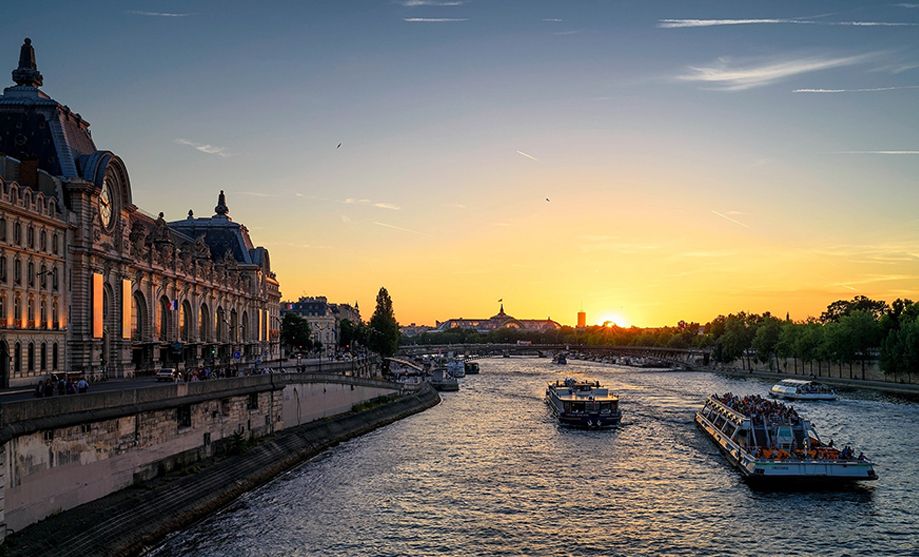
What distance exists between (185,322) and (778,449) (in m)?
55.5

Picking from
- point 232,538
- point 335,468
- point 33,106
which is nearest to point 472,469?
point 335,468

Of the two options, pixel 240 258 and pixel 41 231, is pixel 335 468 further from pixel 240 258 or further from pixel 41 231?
pixel 240 258

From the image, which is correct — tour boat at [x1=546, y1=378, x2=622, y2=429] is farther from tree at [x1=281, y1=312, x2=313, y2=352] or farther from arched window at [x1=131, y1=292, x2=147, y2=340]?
tree at [x1=281, y1=312, x2=313, y2=352]

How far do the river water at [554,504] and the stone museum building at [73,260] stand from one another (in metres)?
15.9

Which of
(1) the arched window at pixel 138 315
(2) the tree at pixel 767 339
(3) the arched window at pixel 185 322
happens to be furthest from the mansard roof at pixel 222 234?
(2) the tree at pixel 767 339

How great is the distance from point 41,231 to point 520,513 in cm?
3205

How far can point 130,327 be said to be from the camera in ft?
215

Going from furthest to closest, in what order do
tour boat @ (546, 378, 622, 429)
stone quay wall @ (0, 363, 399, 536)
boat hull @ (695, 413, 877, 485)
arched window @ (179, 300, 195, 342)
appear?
arched window @ (179, 300, 195, 342)
tour boat @ (546, 378, 622, 429)
boat hull @ (695, 413, 877, 485)
stone quay wall @ (0, 363, 399, 536)

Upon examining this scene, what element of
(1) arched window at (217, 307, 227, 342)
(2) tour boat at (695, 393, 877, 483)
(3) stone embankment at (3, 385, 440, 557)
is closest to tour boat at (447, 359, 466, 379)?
(1) arched window at (217, 307, 227, 342)

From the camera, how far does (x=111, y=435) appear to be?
3569 cm

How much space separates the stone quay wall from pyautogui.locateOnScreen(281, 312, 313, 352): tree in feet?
345

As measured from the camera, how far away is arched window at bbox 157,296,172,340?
75062 millimetres

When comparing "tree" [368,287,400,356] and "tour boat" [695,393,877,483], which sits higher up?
"tree" [368,287,400,356]

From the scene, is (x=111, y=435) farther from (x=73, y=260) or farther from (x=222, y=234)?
(x=222, y=234)
